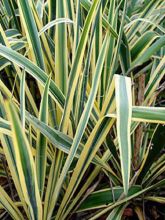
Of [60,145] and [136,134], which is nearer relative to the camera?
[60,145]

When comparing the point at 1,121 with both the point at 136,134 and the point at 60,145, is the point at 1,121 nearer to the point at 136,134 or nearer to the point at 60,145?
the point at 60,145

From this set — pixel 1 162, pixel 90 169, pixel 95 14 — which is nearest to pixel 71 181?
pixel 90 169

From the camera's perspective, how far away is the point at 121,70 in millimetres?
1263

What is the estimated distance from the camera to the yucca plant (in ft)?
2.79

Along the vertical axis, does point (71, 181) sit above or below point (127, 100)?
below

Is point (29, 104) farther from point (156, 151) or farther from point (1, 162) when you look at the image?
point (156, 151)

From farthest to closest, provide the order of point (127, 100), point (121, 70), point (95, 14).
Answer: point (121, 70) < point (95, 14) < point (127, 100)

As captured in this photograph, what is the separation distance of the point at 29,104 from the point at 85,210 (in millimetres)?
339

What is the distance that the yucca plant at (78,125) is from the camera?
2.79ft

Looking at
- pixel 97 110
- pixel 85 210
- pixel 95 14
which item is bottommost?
pixel 85 210

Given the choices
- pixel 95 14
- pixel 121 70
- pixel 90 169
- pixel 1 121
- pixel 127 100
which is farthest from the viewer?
pixel 121 70

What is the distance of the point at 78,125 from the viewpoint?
911 millimetres

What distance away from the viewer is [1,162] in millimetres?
1187


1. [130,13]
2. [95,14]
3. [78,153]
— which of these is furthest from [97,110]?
[130,13]
